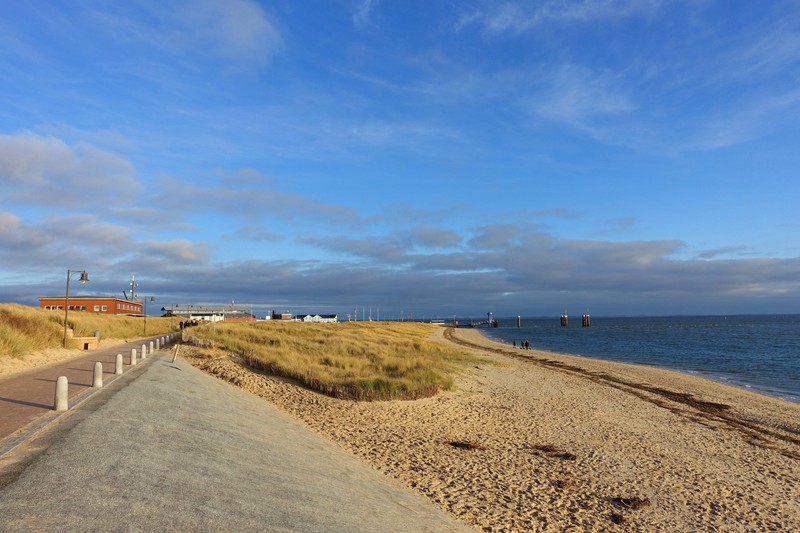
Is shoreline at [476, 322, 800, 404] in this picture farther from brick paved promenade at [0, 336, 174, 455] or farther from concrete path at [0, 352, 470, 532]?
brick paved promenade at [0, 336, 174, 455]

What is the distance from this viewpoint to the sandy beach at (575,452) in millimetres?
8266

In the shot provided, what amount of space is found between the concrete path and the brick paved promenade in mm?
443

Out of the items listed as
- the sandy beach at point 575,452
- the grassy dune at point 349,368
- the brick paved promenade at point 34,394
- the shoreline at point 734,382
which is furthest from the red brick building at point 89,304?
the shoreline at point 734,382

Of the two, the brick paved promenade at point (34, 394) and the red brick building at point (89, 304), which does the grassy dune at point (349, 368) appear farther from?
the red brick building at point (89, 304)

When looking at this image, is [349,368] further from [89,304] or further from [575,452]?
[89,304]

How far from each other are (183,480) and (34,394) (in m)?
8.45

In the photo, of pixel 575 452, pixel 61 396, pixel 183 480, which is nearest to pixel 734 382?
pixel 575 452

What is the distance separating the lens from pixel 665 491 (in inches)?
372

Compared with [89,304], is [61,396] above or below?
below

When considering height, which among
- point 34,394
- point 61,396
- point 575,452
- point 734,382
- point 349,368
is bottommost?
point 734,382

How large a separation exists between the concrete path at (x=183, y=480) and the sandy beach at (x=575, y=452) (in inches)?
54.7

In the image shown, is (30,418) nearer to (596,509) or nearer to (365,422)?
(365,422)

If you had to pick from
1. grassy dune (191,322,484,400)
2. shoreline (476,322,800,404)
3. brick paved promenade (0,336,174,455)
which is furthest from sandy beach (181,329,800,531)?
brick paved promenade (0,336,174,455)

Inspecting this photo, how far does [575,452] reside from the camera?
38.6ft
